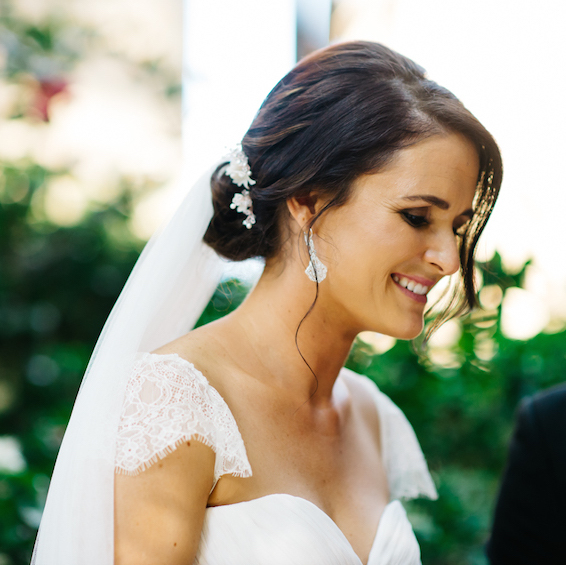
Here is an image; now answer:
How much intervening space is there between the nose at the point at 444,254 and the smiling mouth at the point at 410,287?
0.07 m

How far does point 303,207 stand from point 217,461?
0.69 meters

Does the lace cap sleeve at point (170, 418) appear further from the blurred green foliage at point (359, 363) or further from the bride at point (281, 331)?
the blurred green foliage at point (359, 363)

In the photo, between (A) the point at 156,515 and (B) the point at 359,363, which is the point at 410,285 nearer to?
(A) the point at 156,515

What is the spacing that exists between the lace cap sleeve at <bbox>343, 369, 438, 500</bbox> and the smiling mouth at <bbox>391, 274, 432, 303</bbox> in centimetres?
66

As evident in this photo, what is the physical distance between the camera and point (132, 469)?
1153 mm

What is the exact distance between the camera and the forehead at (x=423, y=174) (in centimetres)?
144

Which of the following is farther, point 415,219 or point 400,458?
point 400,458

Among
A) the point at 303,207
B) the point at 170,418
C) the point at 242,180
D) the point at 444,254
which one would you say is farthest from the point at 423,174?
the point at 170,418

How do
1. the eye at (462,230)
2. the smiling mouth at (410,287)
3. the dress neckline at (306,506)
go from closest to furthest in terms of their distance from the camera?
the dress neckline at (306,506), the smiling mouth at (410,287), the eye at (462,230)

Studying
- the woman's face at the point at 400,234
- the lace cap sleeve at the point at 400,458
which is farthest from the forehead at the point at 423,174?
the lace cap sleeve at the point at 400,458

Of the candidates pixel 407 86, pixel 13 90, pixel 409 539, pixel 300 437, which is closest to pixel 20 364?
pixel 13 90

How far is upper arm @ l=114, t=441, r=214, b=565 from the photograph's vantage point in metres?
1.14

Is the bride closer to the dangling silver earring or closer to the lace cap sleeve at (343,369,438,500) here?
the dangling silver earring

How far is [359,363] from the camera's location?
2.72 meters
